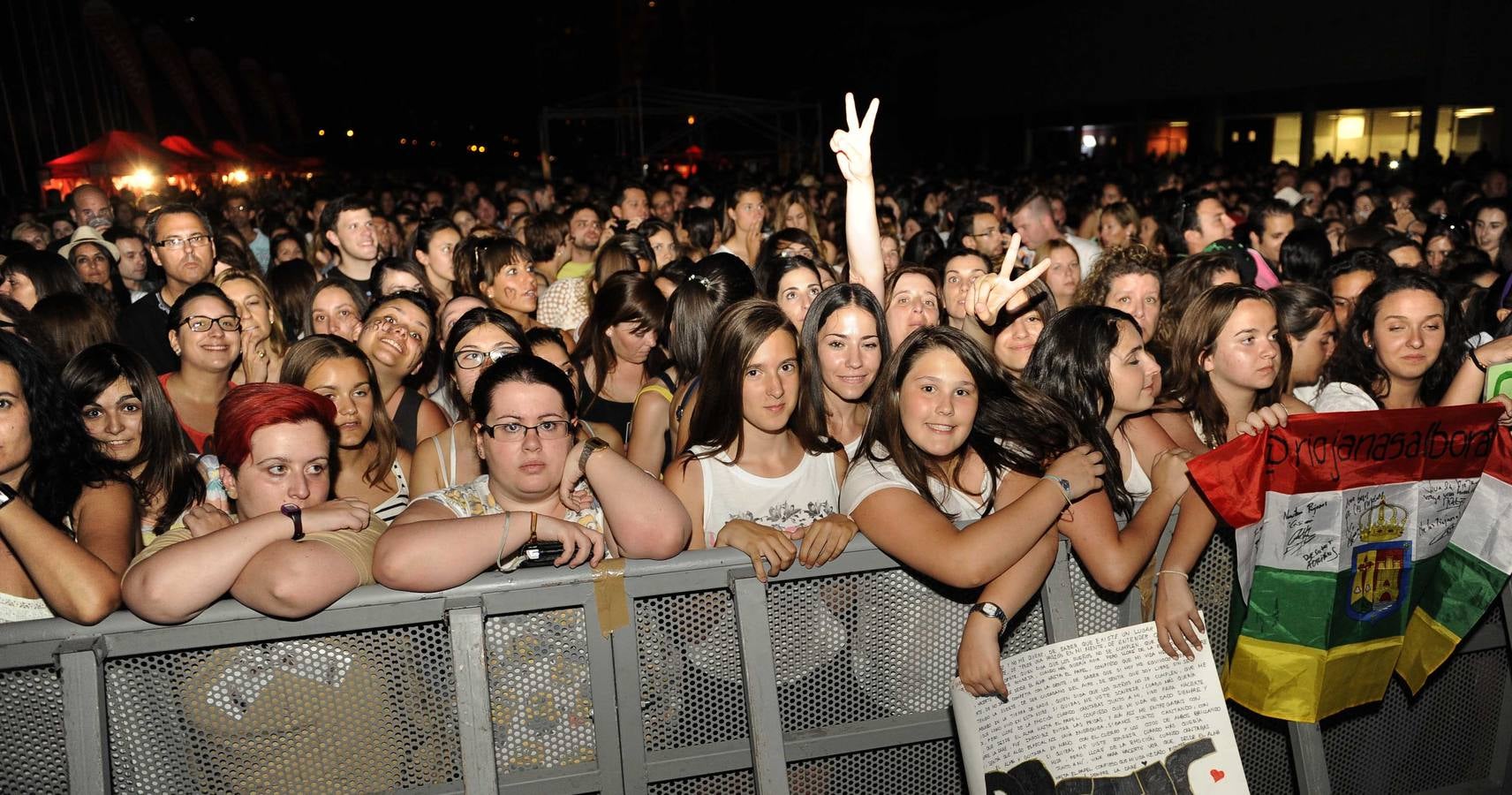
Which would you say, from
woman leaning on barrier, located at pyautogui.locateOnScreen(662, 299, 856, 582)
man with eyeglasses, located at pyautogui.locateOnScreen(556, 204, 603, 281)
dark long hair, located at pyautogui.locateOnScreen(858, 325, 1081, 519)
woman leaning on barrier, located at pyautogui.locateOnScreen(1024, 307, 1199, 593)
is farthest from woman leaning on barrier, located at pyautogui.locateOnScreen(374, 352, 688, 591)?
man with eyeglasses, located at pyautogui.locateOnScreen(556, 204, 603, 281)

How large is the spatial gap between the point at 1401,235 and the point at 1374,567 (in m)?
5.05

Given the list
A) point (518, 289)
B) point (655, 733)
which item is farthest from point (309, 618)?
point (518, 289)

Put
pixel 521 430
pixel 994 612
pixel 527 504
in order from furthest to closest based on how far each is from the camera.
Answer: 1. pixel 527 504
2. pixel 521 430
3. pixel 994 612

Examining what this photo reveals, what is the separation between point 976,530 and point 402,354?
10.9ft

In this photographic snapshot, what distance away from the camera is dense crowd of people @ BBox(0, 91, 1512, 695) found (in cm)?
289

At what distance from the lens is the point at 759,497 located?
3553mm

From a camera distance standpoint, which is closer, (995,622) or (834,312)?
(995,622)

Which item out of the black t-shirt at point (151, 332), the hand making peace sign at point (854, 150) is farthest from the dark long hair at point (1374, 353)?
the black t-shirt at point (151, 332)

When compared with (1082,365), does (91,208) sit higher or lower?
higher

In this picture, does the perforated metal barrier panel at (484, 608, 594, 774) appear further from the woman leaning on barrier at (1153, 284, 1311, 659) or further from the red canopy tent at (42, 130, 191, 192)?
the red canopy tent at (42, 130, 191, 192)

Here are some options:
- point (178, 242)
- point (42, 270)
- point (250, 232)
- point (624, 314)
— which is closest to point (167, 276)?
point (178, 242)

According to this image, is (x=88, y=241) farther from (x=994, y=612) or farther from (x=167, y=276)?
(x=994, y=612)

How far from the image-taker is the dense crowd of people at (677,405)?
2.89 meters

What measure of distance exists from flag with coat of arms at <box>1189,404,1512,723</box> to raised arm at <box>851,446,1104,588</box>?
37 centimetres
